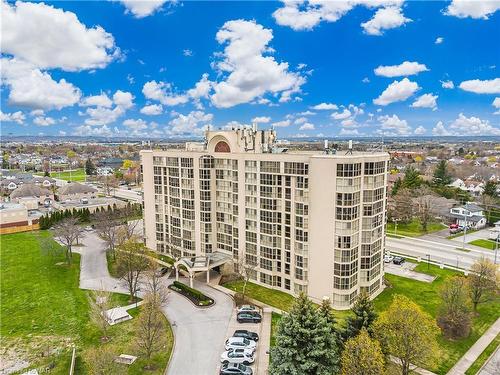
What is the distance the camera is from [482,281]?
40.2 metres

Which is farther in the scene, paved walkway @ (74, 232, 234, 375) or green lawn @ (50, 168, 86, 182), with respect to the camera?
green lawn @ (50, 168, 86, 182)

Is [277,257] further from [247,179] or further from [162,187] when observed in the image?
[162,187]

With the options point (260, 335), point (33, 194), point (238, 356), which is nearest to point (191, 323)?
point (260, 335)

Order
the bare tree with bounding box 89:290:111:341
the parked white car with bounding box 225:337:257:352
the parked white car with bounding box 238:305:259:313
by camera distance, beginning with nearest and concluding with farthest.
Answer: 1. the parked white car with bounding box 225:337:257:352
2. the bare tree with bounding box 89:290:111:341
3. the parked white car with bounding box 238:305:259:313

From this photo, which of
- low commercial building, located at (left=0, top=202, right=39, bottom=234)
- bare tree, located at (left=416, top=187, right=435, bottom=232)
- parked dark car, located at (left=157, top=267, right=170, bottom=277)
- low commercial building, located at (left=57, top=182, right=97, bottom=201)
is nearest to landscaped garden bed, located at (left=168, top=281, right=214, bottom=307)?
parked dark car, located at (left=157, top=267, right=170, bottom=277)

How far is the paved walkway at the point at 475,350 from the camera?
3094 cm

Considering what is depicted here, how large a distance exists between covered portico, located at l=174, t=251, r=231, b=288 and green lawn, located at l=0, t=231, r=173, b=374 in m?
8.60

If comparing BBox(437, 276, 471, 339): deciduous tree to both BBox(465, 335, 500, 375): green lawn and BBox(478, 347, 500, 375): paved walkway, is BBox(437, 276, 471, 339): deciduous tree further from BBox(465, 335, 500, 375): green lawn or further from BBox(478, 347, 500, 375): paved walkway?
BBox(478, 347, 500, 375): paved walkway

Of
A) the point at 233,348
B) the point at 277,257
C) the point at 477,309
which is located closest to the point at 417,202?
the point at 477,309

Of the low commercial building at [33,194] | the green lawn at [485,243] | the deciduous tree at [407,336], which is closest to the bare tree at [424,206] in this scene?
the green lawn at [485,243]

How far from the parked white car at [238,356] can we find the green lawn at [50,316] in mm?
5487

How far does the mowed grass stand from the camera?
32.9 metres

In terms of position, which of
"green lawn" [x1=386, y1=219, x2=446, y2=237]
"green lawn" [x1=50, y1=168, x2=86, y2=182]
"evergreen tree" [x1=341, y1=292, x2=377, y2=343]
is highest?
"green lawn" [x1=50, y1=168, x2=86, y2=182]

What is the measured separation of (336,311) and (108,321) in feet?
83.6
